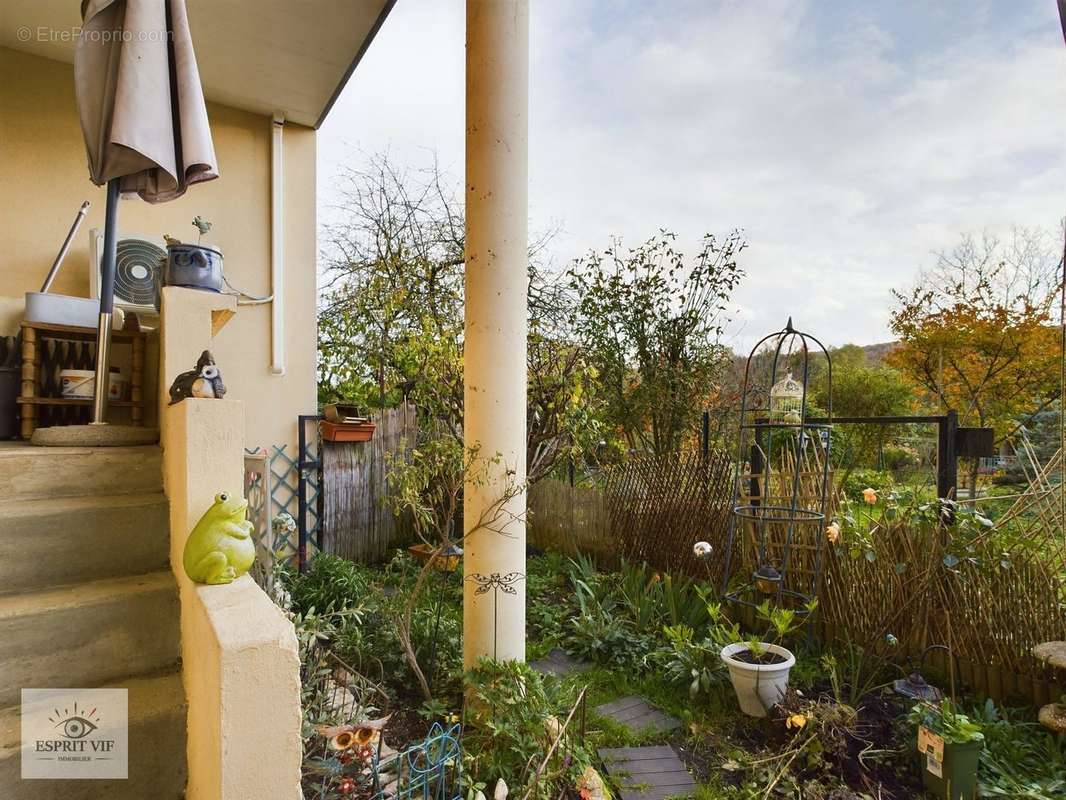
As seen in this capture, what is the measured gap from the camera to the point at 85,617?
1.52 metres

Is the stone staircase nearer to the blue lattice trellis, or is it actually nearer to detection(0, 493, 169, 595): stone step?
detection(0, 493, 169, 595): stone step

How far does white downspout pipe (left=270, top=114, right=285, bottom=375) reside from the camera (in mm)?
4039

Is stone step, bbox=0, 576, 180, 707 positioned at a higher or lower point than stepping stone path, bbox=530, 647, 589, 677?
higher

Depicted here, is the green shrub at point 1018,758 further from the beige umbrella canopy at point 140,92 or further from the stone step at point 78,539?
the beige umbrella canopy at point 140,92

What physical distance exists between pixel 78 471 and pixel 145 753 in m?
1.00

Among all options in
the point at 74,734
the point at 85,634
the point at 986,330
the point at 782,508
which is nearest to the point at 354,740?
the point at 74,734

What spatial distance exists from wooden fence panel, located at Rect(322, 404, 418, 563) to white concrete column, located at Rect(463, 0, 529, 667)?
249 cm

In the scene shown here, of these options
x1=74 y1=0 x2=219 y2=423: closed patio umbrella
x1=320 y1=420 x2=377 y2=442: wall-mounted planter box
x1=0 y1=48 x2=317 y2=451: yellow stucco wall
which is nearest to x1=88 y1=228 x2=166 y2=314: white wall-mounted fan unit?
x1=0 y1=48 x2=317 y2=451: yellow stucco wall

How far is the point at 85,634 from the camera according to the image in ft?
4.98

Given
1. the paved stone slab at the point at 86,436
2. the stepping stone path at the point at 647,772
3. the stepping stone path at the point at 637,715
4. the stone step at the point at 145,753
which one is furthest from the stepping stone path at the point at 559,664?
the paved stone slab at the point at 86,436

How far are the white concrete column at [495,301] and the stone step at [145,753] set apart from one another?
1.00 meters

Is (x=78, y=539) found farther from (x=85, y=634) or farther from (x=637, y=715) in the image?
(x=637, y=715)

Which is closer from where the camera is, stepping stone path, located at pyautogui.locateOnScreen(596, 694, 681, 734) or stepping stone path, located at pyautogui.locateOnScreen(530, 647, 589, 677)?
stepping stone path, located at pyautogui.locateOnScreen(596, 694, 681, 734)

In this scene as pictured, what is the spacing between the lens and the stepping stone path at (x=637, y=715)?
2.55 metres
